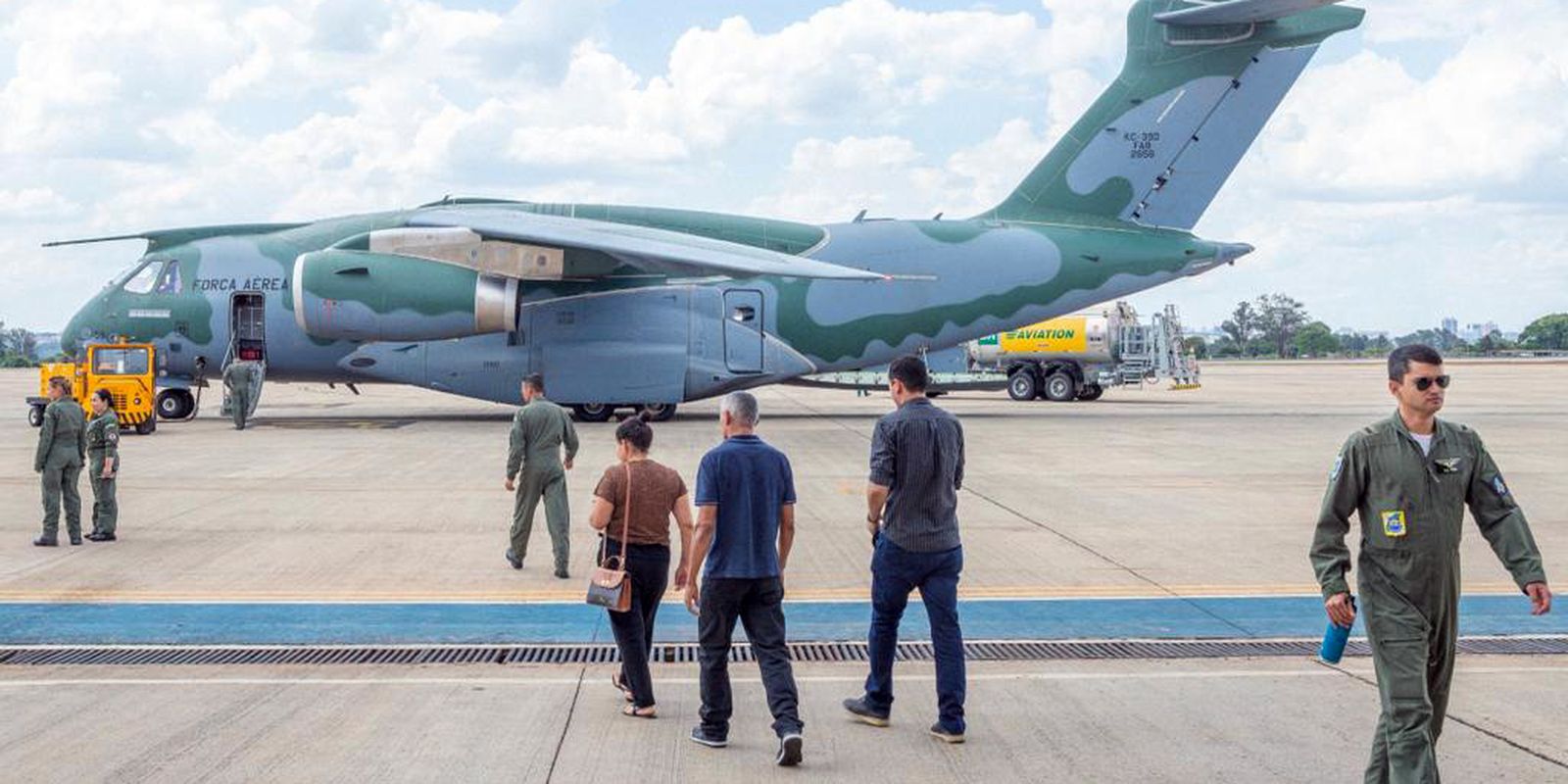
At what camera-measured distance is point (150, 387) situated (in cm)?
2339

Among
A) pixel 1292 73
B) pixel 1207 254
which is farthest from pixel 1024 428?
pixel 1292 73

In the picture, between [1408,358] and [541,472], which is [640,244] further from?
[1408,358]

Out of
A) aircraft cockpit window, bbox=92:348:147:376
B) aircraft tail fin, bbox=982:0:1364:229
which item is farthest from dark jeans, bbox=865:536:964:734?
aircraft tail fin, bbox=982:0:1364:229

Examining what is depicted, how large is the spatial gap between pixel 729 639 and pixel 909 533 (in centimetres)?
101

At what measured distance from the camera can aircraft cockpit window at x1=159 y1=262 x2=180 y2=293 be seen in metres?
26.1

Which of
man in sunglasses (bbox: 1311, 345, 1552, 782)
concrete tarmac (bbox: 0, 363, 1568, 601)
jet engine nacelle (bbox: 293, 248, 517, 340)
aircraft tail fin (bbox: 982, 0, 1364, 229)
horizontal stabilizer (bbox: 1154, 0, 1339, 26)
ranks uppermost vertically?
horizontal stabilizer (bbox: 1154, 0, 1339, 26)

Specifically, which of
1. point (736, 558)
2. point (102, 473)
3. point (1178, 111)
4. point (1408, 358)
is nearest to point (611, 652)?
point (736, 558)

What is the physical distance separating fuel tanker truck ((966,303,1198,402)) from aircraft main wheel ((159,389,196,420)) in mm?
21866

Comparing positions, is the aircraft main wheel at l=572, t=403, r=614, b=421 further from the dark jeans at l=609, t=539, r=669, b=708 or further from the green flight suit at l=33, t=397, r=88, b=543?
the dark jeans at l=609, t=539, r=669, b=708

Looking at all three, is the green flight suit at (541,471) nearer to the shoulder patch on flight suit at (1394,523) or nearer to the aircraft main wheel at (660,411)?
the shoulder patch on flight suit at (1394,523)

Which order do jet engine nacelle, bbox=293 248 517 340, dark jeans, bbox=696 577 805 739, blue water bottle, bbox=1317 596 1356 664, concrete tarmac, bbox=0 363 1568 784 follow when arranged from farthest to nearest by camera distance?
jet engine nacelle, bbox=293 248 517 340, dark jeans, bbox=696 577 805 739, concrete tarmac, bbox=0 363 1568 784, blue water bottle, bbox=1317 596 1356 664

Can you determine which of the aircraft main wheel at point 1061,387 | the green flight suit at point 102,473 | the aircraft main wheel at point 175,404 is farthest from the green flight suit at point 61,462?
the aircraft main wheel at point 1061,387

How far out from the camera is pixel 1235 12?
24938 millimetres

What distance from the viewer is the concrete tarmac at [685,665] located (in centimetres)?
600
